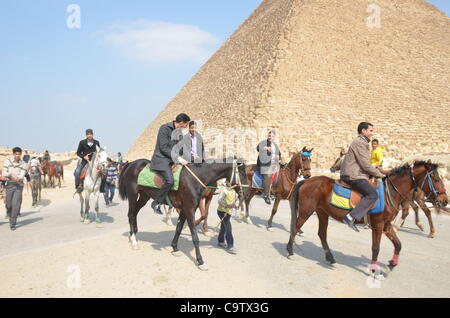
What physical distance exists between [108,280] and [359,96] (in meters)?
41.2

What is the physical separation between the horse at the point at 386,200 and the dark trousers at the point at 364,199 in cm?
27

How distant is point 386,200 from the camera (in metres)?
4.91

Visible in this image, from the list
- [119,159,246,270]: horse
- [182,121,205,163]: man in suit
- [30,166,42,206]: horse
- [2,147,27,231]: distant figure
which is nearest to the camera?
[119,159,246,270]: horse

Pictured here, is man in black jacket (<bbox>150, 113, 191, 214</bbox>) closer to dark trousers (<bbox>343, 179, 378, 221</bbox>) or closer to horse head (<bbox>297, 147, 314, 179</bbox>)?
dark trousers (<bbox>343, 179, 378, 221</bbox>)

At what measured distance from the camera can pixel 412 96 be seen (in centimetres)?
4141

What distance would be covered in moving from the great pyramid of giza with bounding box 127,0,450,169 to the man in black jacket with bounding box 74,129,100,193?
20453 millimetres

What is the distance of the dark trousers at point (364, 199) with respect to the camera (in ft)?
15.5

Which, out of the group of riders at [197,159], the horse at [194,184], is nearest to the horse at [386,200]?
the group of riders at [197,159]

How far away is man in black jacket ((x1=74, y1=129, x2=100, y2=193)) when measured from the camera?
29.2 ft

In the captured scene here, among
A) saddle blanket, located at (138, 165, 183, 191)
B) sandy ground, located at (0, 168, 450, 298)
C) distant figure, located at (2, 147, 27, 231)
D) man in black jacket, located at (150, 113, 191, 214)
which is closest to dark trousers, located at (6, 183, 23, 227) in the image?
distant figure, located at (2, 147, 27, 231)

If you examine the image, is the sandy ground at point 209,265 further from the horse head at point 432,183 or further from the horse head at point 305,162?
the horse head at point 305,162

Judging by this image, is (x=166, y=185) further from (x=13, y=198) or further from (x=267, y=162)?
(x=13, y=198)

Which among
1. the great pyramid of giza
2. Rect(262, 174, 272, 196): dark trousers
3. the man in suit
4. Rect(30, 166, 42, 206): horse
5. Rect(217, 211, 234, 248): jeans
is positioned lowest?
Rect(30, 166, 42, 206): horse
